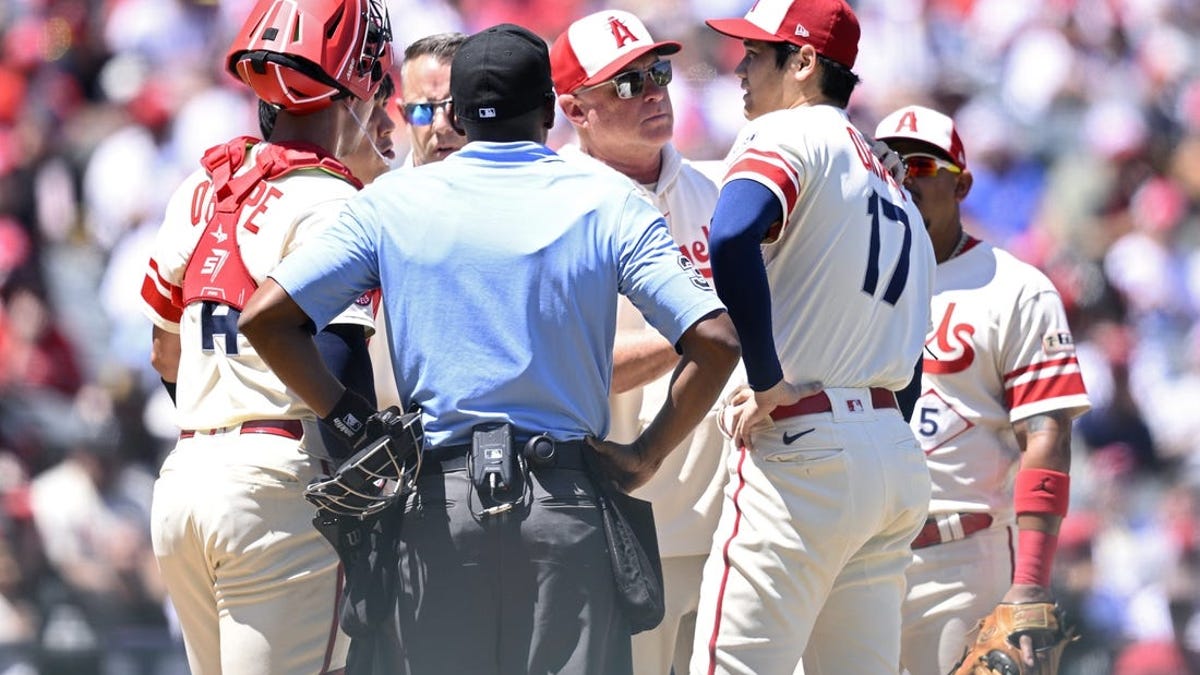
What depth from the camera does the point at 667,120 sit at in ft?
18.4

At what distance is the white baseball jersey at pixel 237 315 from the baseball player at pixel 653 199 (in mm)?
1332

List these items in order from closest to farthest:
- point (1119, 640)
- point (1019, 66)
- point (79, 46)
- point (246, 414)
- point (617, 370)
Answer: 1. point (246, 414)
2. point (617, 370)
3. point (1119, 640)
4. point (1019, 66)
5. point (79, 46)

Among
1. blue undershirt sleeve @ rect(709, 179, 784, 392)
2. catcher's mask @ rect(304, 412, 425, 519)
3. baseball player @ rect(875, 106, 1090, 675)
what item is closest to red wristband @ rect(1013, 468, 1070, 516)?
baseball player @ rect(875, 106, 1090, 675)

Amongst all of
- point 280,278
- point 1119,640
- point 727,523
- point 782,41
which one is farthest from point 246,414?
point 1119,640

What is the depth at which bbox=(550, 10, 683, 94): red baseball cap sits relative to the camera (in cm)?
557

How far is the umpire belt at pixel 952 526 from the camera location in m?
5.77

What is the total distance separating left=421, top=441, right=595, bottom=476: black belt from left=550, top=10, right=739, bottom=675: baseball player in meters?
1.56

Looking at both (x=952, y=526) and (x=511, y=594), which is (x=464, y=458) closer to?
(x=511, y=594)

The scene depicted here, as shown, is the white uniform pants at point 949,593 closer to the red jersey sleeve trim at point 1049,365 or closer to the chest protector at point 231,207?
the red jersey sleeve trim at point 1049,365

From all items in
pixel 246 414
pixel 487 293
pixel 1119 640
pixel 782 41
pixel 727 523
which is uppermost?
pixel 782 41

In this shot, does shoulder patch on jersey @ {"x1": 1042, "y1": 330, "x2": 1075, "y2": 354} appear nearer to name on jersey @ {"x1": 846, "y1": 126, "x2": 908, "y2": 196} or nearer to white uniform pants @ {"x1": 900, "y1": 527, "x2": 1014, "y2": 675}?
white uniform pants @ {"x1": 900, "y1": 527, "x2": 1014, "y2": 675}

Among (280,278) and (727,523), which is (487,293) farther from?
→ (727,523)

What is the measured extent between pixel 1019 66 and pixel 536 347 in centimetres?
837

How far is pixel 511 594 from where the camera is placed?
12.2 feet
